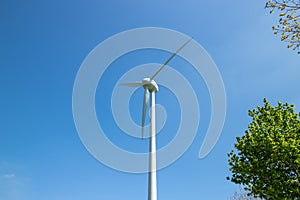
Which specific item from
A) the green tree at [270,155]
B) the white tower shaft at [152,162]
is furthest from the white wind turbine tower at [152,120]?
the green tree at [270,155]

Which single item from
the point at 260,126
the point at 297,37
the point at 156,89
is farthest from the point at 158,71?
the point at 297,37

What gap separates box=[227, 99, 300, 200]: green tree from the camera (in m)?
17.1

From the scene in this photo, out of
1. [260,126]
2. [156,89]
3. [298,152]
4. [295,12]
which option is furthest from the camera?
[156,89]

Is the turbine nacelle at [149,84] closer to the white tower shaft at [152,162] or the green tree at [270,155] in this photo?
the white tower shaft at [152,162]

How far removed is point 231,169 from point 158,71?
33.4ft

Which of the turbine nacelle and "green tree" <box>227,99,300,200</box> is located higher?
the turbine nacelle

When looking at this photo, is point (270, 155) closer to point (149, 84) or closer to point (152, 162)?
point (152, 162)

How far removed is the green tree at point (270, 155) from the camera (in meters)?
17.1

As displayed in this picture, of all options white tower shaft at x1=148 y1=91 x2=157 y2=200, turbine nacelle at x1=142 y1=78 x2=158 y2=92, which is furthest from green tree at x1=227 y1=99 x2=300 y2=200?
turbine nacelle at x1=142 y1=78 x2=158 y2=92

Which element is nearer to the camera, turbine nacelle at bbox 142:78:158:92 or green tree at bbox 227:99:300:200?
green tree at bbox 227:99:300:200

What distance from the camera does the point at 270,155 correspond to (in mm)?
17906

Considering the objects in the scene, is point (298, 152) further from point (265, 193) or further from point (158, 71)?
point (158, 71)

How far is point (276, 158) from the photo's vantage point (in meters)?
17.6

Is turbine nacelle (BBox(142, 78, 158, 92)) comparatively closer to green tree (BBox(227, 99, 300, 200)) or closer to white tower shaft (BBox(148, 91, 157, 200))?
white tower shaft (BBox(148, 91, 157, 200))
